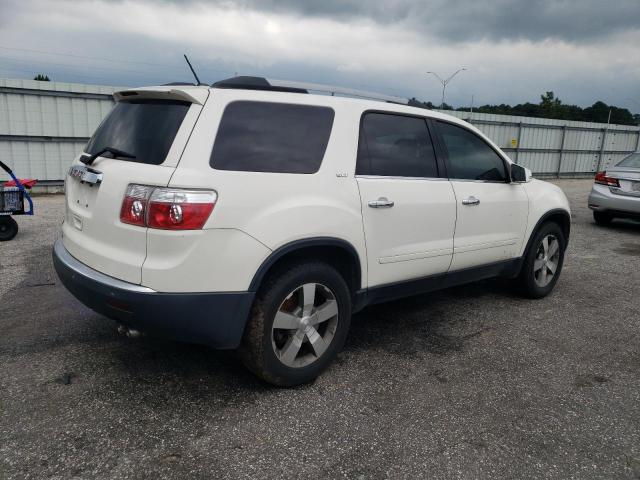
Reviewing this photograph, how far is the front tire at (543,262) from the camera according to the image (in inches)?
191

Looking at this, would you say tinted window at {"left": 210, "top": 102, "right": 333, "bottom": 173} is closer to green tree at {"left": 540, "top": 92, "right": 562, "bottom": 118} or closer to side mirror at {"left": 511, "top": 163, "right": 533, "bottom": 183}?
side mirror at {"left": 511, "top": 163, "right": 533, "bottom": 183}

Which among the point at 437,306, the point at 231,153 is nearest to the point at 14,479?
the point at 231,153

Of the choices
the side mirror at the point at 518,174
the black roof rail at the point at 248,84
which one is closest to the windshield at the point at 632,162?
the side mirror at the point at 518,174

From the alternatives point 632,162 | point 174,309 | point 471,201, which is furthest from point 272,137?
point 632,162

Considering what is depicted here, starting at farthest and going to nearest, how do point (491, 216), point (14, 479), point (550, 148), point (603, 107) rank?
1. point (603, 107)
2. point (550, 148)
3. point (491, 216)
4. point (14, 479)

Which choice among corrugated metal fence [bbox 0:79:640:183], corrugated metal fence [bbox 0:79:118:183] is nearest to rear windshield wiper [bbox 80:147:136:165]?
corrugated metal fence [bbox 0:79:118:183]

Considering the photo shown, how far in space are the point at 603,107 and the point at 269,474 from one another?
102981 mm

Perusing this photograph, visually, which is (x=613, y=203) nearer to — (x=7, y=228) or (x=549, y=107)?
(x=7, y=228)

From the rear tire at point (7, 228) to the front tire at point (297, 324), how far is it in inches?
213

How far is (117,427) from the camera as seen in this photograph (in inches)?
103

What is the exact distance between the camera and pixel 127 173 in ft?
8.89

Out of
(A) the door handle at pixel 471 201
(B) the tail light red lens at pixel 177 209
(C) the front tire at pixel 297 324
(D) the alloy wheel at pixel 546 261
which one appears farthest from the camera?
(D) the alloy wheel at pixel 546 261

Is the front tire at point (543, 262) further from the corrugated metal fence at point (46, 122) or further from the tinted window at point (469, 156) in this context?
the corrugated metal fence at point (46, 122)

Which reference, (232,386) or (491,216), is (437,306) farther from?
(232,386)
